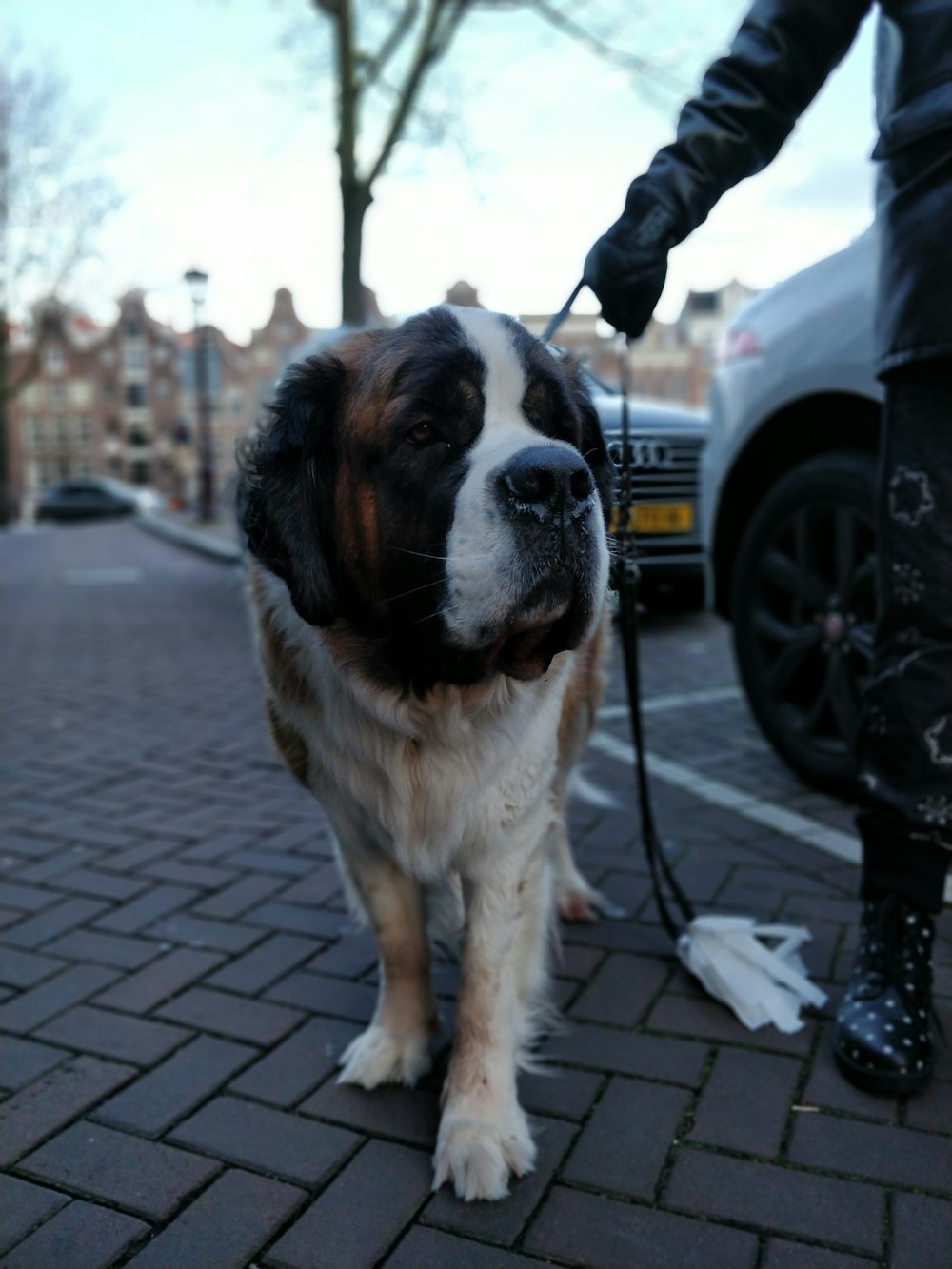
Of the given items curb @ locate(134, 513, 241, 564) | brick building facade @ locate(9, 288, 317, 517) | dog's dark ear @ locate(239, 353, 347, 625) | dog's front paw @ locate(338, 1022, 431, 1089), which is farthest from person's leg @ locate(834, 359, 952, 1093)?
brick building facade @ locate(9, 288, 317, 517)

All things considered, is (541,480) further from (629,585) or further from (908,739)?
(908,739)

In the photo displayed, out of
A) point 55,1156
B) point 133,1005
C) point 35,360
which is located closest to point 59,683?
point 133,1005

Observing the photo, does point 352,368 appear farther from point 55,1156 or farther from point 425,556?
point 55,1156

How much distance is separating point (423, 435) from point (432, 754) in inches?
23.8

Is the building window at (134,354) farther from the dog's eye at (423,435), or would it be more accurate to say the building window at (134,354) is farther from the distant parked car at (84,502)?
the dog's eye at (423,435)

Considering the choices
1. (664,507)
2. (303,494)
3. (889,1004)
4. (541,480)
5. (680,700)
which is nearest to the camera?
(541,480)

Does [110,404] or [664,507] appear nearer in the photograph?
[664,507]

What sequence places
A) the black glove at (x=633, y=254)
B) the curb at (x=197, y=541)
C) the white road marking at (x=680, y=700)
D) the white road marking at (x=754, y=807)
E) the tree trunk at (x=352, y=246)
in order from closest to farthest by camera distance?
the black glove at (x=633, y=254) → the white road marking at (x=754, y=807) → the white road marking at (x=680, y=700) → the tree trunk at (x=352, y=246) → the curb at (x=197, y=541)

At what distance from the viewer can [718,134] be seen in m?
2.40

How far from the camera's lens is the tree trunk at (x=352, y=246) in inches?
492

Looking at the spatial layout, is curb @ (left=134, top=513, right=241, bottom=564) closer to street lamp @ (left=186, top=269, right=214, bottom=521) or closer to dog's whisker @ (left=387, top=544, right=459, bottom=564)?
street lamp @ (left=186, top=269, right=214, bottom=521)

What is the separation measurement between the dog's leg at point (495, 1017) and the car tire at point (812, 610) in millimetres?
1722

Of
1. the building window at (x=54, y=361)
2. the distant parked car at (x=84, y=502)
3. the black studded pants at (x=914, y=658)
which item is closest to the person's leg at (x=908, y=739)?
the black studded pants at (x=914, y=658)

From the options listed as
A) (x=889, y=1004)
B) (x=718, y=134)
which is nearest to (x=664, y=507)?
(x=718, y=134)
